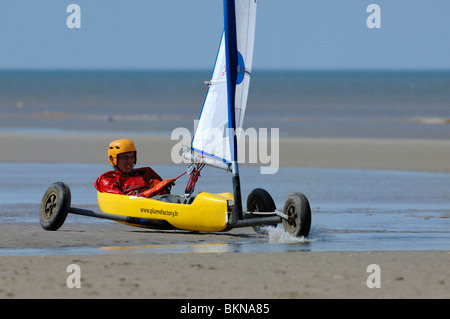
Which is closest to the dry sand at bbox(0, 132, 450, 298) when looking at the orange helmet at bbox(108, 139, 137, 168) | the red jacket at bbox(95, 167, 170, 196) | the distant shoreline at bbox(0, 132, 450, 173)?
the red jacket at bbox(95, 167, 170, 196)

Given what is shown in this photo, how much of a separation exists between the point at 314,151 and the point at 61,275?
1944 centimetres

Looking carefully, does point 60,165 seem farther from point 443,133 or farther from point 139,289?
point 443,133

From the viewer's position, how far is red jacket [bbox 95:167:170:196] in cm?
1374

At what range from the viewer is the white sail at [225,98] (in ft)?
44.5

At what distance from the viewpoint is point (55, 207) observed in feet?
43.7

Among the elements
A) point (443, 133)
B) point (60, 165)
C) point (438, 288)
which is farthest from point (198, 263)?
point (443, 133)

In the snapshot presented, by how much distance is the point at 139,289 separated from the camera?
8.82 meters

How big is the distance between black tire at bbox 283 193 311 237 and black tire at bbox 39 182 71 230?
3.10 m

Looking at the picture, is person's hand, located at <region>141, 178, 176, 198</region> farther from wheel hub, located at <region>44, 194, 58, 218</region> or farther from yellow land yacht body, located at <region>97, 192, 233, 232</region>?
wheel hub, located at <region>44, 194, 58, 218</region>

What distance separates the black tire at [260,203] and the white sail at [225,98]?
26.9 inches

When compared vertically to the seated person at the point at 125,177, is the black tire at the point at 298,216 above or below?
below
